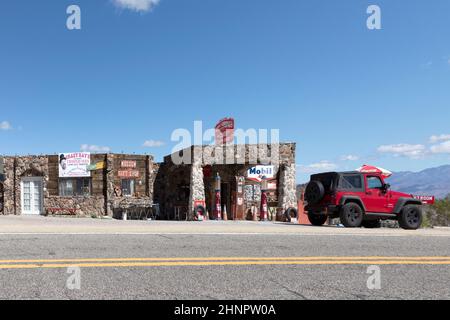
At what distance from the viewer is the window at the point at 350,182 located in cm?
1574

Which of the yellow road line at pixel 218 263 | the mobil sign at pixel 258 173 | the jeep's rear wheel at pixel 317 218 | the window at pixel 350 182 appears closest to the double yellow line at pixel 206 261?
the yellow road line at pixel 218 263

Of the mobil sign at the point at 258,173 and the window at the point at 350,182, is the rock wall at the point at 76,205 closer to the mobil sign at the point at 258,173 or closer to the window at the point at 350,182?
the mobil sign at the point at 258,173

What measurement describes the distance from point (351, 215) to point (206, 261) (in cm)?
961

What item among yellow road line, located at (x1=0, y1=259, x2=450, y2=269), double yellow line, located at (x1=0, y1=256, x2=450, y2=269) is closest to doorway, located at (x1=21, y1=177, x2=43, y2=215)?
double yellow line, located at (x1=0, y1=256, x2=450, y2=269)

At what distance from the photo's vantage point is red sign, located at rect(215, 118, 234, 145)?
89.6 ft

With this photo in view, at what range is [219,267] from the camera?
21.8ft

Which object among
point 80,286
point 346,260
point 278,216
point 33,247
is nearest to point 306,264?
point 346,260

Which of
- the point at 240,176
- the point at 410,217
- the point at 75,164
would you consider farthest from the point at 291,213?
the point at 75,164

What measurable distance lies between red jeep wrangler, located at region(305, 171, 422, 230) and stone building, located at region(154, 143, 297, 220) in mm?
9279

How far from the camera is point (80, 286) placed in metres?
5.42

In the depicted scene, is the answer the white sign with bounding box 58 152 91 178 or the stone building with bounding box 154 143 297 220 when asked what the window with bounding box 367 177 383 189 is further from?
the white sign with bounding box 58 152 91 178

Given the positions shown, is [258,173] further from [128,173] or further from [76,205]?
[76,205]

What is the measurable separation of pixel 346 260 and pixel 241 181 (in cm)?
1835
